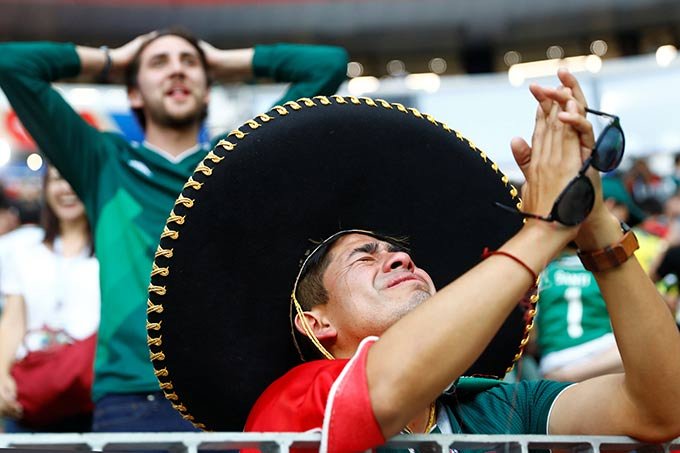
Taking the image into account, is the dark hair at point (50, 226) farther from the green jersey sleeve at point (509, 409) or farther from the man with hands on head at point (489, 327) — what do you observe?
the green jersey sleeve at point (509, 409)

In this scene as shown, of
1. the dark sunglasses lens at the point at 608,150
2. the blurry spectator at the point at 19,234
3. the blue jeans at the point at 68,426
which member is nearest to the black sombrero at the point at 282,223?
the dark sunglasses lens at the point at 608,150

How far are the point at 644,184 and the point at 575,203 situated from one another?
9.30 meters

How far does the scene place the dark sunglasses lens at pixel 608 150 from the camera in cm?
175

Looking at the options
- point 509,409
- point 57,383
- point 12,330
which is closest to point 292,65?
point 57,383

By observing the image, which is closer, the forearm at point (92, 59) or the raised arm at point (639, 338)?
the raised arm at point (639, 338)

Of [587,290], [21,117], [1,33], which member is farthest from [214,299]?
[1,33]

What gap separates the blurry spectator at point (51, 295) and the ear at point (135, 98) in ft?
2.16

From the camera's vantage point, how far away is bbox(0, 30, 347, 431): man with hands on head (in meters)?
2.98

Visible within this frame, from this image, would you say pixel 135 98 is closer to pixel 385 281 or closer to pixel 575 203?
pixel 385 281

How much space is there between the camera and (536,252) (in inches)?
66.9

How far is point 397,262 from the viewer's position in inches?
84.1

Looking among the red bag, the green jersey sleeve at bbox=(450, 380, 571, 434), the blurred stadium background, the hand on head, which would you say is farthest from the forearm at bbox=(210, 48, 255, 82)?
the blurred stadium background

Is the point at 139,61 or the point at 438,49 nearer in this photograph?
the point at 139,61

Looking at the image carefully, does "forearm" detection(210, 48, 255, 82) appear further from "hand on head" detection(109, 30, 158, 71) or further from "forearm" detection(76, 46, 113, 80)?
"forearm" detection(76, 46, 113, 80)
